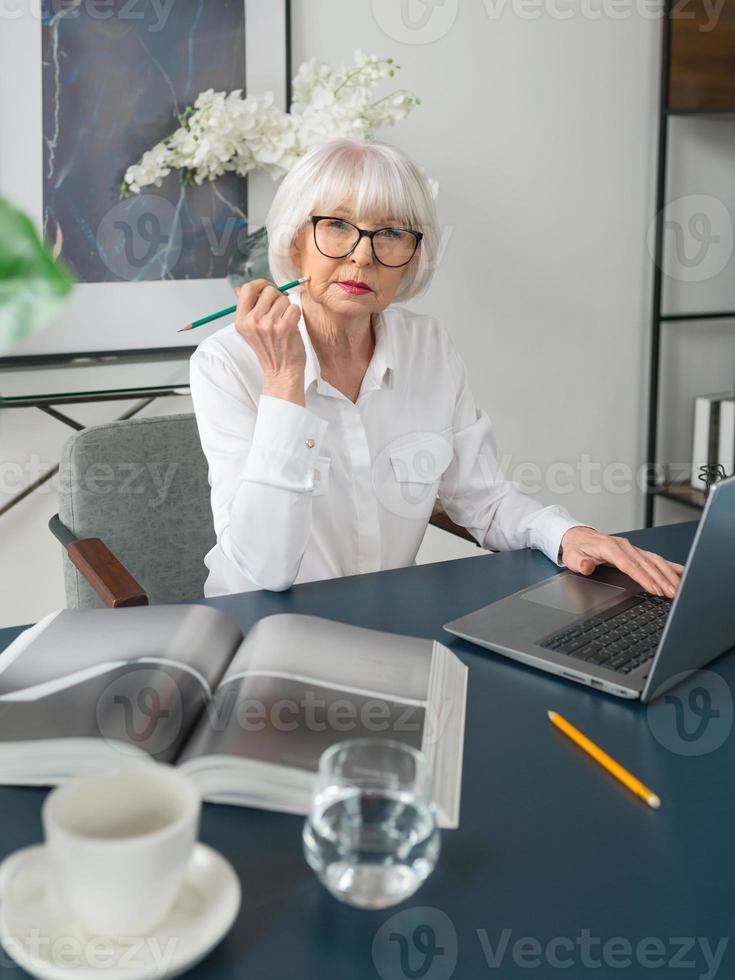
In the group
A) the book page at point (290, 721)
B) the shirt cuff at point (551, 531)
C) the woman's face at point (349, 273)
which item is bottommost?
the book page at point (290, 721)

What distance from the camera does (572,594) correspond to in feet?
4.19

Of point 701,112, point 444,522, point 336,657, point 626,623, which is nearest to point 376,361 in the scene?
point 444,522

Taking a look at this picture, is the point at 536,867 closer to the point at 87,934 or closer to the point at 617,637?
the point at 87,934

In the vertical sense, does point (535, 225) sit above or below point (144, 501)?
above

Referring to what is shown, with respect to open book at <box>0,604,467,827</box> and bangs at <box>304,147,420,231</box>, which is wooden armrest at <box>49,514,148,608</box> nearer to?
open book at <box>0,604,467,827</box>

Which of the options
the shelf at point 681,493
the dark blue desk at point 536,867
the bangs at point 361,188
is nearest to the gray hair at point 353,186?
the bangs at point 361,188

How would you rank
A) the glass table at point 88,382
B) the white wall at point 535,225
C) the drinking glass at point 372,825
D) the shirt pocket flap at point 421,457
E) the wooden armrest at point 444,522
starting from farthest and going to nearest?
the white wall at point 535,225 < the glass table at point 88,382 < the wooden armrest at point 444,522 < the shirt pocket flap at point 421,457 < the drinking glass at point 372,825

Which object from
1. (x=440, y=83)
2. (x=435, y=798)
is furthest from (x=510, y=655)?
(x=440, y=83)

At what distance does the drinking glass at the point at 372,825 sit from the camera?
690mm

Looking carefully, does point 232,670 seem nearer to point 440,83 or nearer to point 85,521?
point 85,521

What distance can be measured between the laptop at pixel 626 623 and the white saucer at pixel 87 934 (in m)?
0.49

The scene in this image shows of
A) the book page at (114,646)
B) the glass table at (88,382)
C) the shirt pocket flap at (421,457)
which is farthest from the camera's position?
the glass table at (88,382)

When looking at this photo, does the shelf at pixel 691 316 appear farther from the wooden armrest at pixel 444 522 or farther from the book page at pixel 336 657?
the book page at pixel 336 657

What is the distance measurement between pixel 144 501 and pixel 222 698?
905 millimetres
